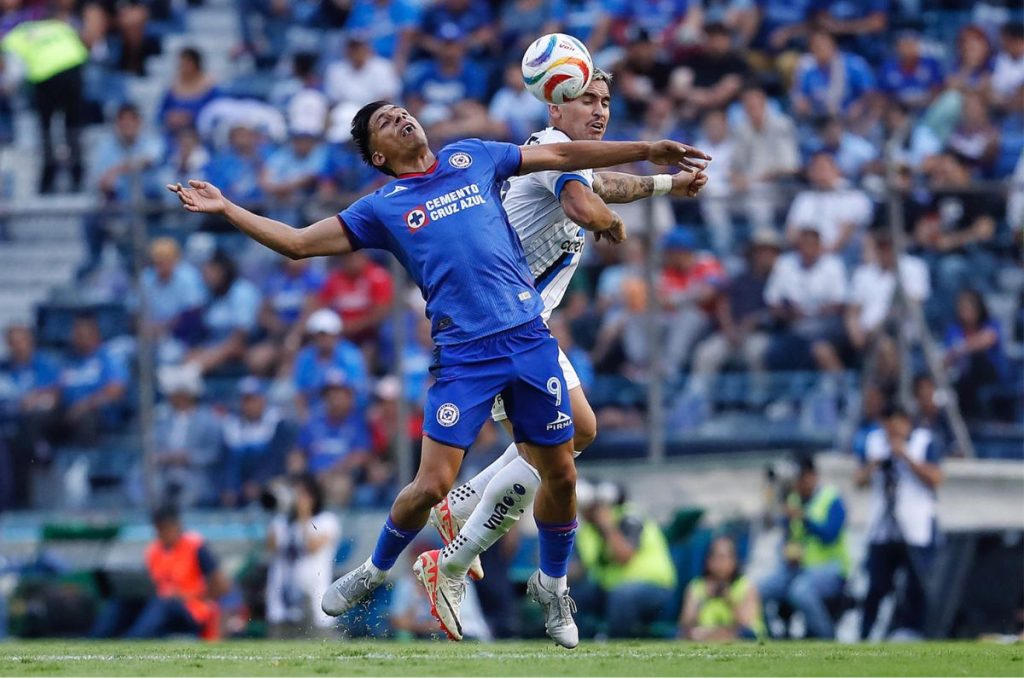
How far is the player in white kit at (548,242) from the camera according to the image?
1025 centimetres

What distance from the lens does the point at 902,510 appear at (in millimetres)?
15336

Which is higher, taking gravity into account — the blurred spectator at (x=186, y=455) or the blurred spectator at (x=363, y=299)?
the blurred spectator at (x=363, y=299)

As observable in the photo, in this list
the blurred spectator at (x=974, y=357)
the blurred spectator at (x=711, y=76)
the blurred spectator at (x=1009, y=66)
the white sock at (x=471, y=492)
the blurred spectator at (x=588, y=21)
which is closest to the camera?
the white sock at (x=471, y=492)

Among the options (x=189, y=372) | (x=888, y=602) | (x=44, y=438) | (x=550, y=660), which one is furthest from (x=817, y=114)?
(x=550, y=660)

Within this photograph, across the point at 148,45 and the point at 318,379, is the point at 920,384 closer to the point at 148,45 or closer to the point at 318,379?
the point at 318,379

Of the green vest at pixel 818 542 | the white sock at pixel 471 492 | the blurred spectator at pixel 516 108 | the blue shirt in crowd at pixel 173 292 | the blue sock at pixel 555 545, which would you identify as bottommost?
the green vest at pixel 818 542

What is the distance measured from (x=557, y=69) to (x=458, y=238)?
118 cm

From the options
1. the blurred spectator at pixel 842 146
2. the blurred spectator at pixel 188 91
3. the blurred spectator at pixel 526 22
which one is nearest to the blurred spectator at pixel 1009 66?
the blurred spectator at pixel 842 146

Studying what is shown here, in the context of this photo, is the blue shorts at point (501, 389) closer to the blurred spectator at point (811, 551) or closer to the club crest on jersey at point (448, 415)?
the club crest on jersey at point (448, 415)

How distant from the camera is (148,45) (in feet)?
72.0

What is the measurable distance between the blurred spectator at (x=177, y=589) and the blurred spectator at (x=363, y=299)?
2.15 meters

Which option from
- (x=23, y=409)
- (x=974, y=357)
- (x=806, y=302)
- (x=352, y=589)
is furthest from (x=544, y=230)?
(x=23, y=409)

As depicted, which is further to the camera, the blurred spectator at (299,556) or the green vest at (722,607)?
the blurred spectator at (299,556)

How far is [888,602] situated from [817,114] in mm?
5303
